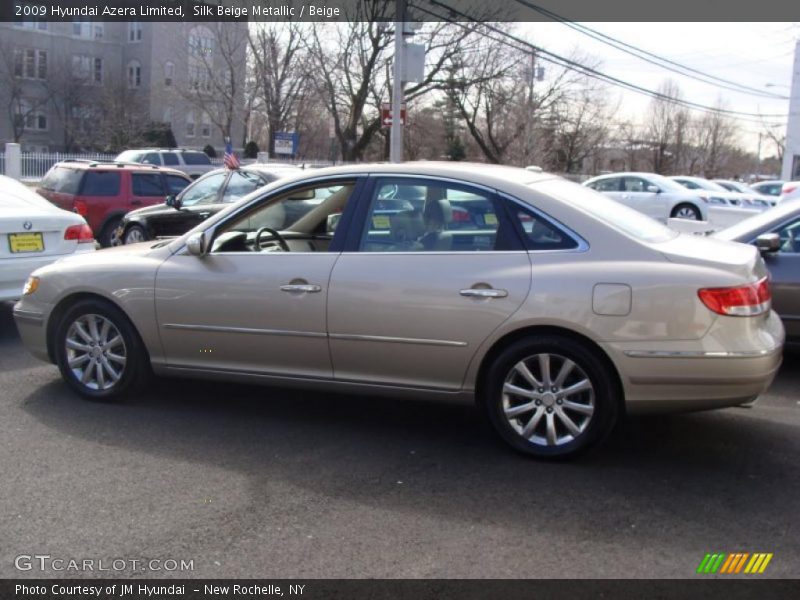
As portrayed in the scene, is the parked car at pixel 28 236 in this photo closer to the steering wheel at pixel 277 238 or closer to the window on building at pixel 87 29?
the steering wheel at pixel 277 238

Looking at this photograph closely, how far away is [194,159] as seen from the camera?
30797 mm

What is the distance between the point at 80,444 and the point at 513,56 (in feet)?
126

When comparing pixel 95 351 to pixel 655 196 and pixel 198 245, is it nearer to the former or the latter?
pixel 198 245

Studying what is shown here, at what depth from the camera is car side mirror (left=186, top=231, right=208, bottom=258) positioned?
17.4 feet

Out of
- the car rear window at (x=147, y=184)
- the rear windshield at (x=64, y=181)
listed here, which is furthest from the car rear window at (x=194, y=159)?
the rear windshield at (x=64, y=181)

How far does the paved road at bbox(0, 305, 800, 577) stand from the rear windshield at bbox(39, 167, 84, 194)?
366 inches

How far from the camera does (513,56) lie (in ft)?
132

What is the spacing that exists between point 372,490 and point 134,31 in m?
56.3

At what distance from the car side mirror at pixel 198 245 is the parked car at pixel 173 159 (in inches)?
904

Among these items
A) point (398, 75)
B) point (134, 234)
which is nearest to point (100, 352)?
point (134, 234)

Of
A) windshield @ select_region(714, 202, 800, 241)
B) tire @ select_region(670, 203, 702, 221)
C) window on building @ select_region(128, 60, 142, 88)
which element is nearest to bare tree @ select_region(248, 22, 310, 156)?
window on building @ select_region(128, 60, 142, 88)

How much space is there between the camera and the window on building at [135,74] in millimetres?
54406

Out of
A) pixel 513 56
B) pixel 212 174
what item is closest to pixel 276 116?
pixel 513 56
